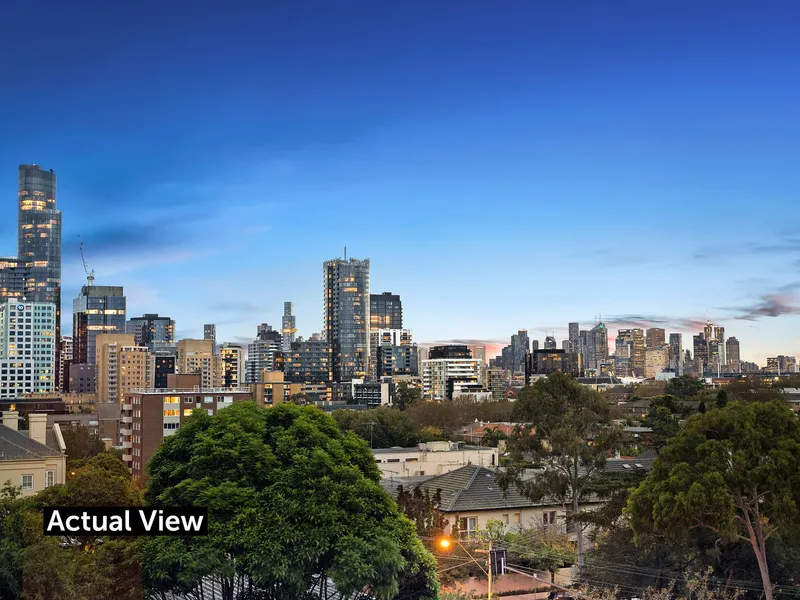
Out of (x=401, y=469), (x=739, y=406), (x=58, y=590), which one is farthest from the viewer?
(x=401, y=469)

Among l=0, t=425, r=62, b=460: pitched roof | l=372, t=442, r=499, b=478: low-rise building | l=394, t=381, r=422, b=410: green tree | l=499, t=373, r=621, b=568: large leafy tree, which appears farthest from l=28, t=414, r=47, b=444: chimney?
l=394, t=381, r=422, b=410: green tree

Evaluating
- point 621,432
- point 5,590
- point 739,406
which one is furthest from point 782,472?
point 5,590

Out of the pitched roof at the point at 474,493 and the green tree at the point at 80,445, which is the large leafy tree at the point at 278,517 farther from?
the green tree at the point at 80,445

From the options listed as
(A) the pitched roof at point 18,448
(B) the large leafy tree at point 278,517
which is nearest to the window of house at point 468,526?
(B) the large leafy tree at point 278,517

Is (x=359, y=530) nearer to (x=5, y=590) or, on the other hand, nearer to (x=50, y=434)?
(x=5, y=590)

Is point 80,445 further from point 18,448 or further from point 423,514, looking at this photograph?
point 423,514

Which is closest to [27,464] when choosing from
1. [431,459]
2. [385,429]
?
[431,459]

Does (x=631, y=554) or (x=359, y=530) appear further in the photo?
(x=631, y=554)

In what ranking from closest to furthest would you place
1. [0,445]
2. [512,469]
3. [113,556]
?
[113,556] < [512,469] < [0,445]
